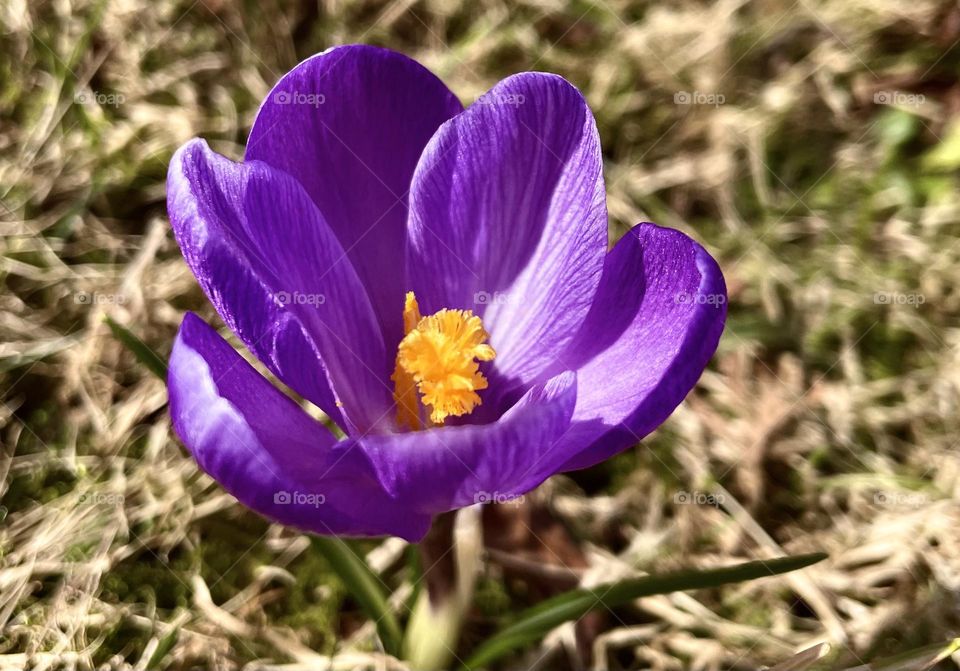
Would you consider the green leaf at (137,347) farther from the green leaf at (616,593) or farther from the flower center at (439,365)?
the green leaf at (616,593)

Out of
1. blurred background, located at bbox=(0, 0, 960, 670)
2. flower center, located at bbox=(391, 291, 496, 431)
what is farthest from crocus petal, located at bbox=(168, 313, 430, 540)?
blurred background, located at bbox=(0, 0, 960, 670)

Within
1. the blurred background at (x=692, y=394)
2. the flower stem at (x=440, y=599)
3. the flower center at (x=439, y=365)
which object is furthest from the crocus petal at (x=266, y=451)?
the blurred background at (x=692, y=394)

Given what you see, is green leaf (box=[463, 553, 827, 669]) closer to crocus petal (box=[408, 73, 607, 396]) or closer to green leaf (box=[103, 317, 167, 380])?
crocus petal (box=[408, 73, 607, 396])

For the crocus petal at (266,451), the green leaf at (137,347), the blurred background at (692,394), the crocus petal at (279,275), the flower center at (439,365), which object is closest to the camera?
the crocus petal at (266,451)

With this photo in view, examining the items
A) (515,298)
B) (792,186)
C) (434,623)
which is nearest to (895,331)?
(792,186)

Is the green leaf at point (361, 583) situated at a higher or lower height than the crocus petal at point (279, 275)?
lower

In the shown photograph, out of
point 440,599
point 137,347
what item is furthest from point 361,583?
point 137,347
